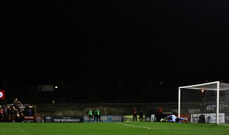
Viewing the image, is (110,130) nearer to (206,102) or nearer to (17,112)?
(206,102)

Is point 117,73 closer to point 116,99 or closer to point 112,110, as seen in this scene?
point 116,99

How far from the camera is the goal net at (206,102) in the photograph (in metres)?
22.9

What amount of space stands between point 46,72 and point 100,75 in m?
10.8

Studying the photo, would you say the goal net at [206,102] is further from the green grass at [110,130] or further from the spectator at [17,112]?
the spectator at [17,112]

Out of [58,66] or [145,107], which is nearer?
[145,107]

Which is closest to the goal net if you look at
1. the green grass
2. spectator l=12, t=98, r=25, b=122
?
the green grass

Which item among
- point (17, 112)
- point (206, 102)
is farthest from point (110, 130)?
point (17, 112)

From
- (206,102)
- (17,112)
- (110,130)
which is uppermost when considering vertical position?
(206,102)

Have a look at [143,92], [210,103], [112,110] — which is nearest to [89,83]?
[143,92]

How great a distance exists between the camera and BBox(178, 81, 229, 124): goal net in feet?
75.0

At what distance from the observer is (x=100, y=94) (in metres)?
55.5

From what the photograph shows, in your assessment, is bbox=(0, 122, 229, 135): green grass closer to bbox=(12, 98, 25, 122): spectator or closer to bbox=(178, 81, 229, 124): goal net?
bbox=(178, 81, 229, 124): goal net

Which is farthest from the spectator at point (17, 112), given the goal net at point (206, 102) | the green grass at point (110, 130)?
the goal net at point (206, 102)

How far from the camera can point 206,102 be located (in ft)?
83.8
